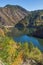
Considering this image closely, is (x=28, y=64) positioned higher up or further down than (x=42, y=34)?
higher up

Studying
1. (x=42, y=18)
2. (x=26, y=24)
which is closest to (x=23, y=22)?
(x=26, y=24)

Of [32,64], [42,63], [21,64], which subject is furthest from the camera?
[42,63]

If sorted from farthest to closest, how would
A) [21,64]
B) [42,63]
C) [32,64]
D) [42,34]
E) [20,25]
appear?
[20,25], [42,34], [42,63], [32,64], [21,64]

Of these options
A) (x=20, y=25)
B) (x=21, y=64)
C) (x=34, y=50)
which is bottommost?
(x=20, y=25)

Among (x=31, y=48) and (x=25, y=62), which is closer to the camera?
(x=25, y=62)

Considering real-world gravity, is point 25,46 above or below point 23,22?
above

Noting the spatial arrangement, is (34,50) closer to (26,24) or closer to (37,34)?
(37,34)

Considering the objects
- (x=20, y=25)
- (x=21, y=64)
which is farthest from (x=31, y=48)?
(x=20, y=25)

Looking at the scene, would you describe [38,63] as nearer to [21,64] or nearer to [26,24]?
[21,64]

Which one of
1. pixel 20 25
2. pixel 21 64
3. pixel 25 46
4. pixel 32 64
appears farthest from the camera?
pixel 20 25
